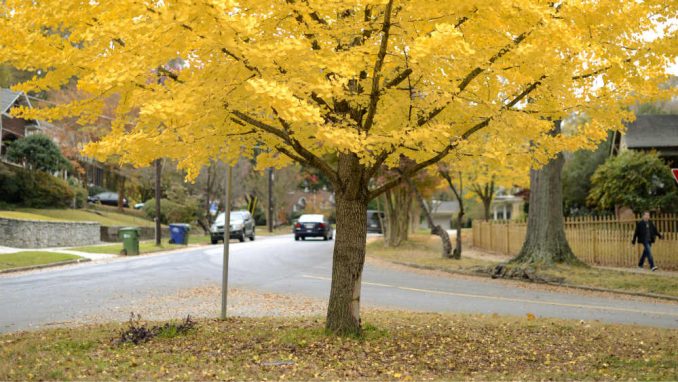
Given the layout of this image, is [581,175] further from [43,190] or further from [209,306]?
[209,306]

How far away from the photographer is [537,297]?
1384 cm

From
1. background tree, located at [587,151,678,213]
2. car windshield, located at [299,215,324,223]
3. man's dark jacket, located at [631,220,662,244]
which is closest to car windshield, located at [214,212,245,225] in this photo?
car windshield, located at [299,215,324,223]

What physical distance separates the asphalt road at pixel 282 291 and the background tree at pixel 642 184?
36.6 ft

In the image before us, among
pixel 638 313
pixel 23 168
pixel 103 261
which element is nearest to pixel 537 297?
pixel 638 313

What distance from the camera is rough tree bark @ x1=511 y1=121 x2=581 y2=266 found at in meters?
19.1

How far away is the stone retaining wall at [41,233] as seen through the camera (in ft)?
84.1

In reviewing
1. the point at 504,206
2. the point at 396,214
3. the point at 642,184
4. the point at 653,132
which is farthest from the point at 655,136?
the point at 504,206

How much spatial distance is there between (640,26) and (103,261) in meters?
18.2

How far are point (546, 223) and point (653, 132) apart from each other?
1448 centimetres

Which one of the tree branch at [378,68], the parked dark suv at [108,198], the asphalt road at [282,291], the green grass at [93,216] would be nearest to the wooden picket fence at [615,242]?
the asphalt road at [282,291]

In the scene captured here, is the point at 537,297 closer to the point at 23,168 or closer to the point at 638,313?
the point at 638,313

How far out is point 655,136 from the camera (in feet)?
99.4

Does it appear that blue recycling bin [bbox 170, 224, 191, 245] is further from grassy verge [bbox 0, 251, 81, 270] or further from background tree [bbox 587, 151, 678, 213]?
background tree [bbox 587, 151, 678, 213]

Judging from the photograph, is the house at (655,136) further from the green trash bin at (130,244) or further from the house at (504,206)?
the house at (504,206)
